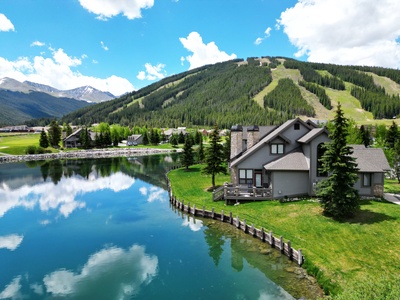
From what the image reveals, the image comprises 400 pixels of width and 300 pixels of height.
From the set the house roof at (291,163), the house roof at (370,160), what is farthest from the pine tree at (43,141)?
the house roof at (370,160)

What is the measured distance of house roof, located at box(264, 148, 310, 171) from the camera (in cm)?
3500

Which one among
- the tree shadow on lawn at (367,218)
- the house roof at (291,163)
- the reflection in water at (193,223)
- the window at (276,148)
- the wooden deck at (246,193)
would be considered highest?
the window at (276,148)

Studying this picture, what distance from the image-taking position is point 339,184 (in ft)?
92.1

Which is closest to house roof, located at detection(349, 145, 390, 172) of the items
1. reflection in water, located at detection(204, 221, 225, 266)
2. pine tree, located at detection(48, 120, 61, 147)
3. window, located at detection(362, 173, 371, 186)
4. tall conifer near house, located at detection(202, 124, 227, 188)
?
window, located at detection(362, 173, 371, 186)

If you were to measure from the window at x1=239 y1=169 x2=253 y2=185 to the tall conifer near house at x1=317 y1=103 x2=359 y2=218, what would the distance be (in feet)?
36.8

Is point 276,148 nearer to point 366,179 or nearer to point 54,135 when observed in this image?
point 366,179

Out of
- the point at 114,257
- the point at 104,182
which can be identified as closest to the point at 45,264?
the point at 114,257

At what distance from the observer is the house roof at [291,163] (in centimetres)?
3500

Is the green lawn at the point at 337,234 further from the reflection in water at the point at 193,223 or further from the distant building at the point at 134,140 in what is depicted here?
the distant building at the point at 134,140

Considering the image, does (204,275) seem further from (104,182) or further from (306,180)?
(104,182)

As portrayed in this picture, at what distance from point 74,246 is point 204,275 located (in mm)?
13766

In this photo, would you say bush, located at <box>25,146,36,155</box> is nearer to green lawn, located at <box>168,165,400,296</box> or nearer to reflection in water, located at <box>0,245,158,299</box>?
green lawn, located at <box>168,165,400,296</box>

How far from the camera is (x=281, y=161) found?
3631cm

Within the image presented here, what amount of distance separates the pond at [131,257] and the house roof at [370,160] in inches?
676
